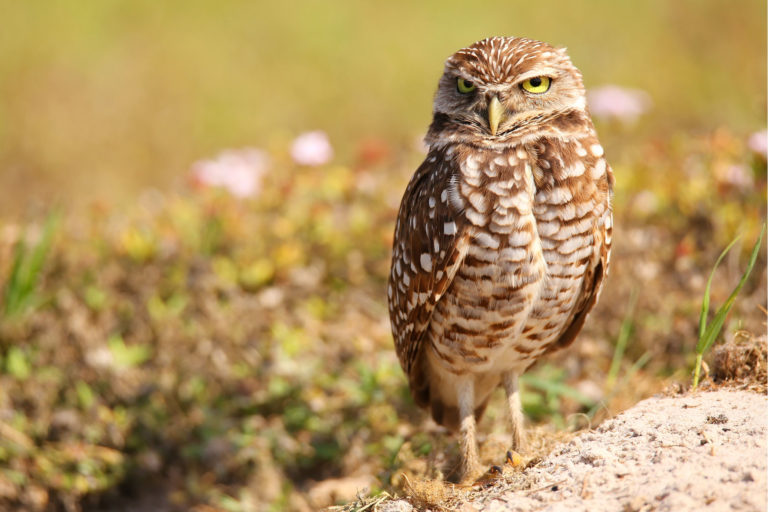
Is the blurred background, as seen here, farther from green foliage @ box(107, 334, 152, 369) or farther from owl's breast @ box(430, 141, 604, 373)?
owl's breast @ box(430, 141, 604, 373)

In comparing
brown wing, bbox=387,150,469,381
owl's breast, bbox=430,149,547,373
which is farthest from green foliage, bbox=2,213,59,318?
owl's breast, bbox=430,149,547,373

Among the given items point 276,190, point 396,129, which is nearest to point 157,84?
point 396,129

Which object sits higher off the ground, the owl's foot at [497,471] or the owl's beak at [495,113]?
the owl's beak at [495,113]

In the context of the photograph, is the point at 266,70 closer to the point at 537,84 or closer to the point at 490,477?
the point at 537,84

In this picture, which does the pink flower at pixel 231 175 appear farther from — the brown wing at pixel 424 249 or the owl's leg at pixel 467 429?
the owl's leg at pixel 467 429

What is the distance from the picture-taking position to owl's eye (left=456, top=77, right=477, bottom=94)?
114 inches

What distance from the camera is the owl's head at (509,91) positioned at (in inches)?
111

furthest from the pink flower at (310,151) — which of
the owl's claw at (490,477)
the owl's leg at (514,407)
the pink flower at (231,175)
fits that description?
the owl's claw at (490,477)

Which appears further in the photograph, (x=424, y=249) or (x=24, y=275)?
(x=24, y=275)

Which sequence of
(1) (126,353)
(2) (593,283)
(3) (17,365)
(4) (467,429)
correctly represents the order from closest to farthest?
(2) (593,283) → (4) (467,429) → (3) (17,365) → (1) (126,353)

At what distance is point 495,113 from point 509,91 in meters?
0.10

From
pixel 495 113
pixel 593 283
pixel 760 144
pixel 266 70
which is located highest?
pixel 266 70

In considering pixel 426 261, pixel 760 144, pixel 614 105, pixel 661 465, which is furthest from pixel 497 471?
pixel 614 105

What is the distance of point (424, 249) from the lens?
2.94 metres
